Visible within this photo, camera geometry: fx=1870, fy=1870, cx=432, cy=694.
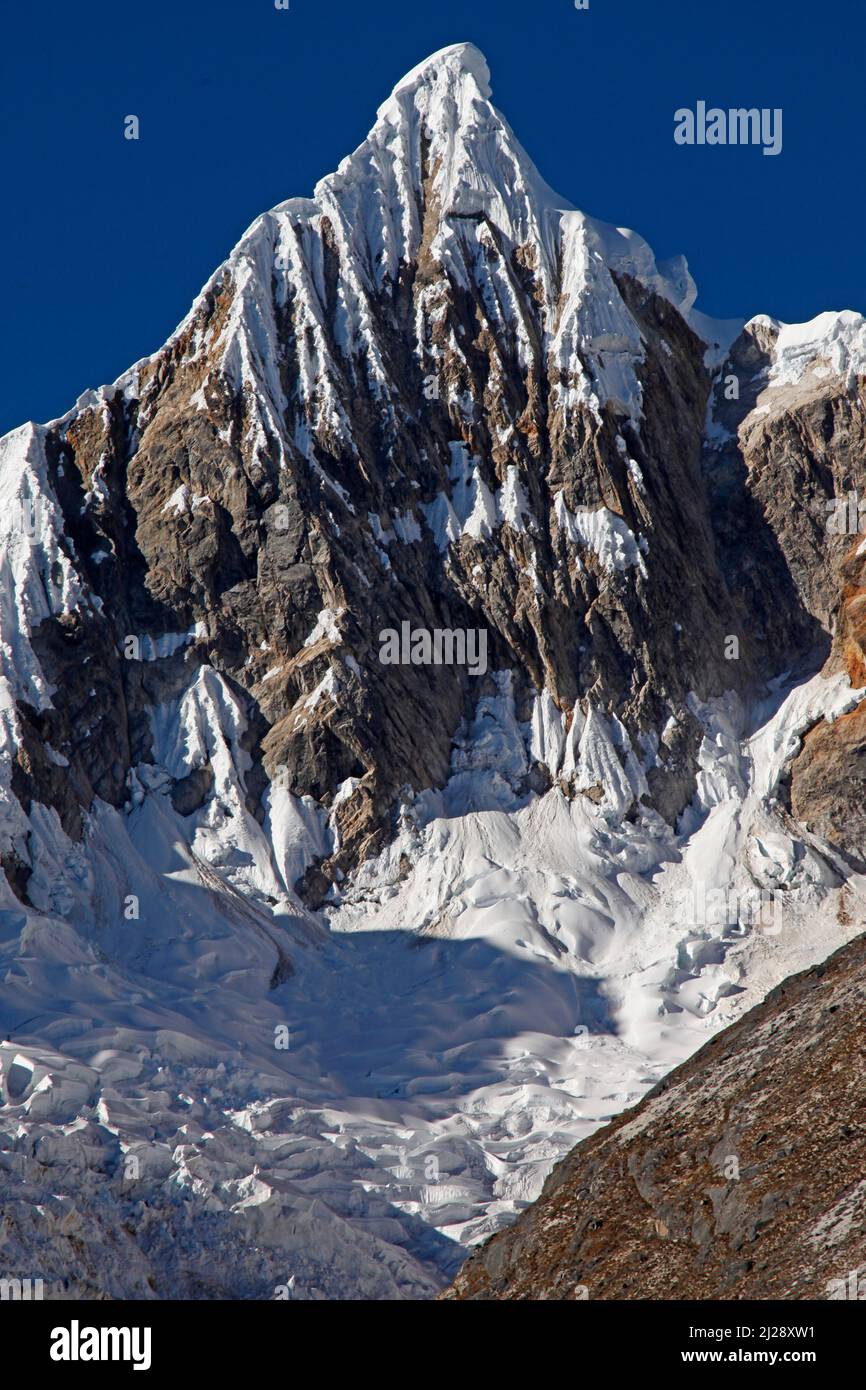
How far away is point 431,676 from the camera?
122 metres

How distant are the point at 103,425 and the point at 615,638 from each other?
37218 millimetres

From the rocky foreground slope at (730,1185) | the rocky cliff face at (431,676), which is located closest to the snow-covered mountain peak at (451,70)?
the rocky cliff face at (431,676)

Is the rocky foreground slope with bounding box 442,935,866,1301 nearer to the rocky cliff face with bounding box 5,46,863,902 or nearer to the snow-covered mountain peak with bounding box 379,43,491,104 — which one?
the rocky cliff face with bounding box 5,46,863,902

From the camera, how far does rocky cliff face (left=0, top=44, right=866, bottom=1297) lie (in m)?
98.4

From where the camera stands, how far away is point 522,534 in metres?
125

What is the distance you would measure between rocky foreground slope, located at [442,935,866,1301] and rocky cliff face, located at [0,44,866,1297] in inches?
1198

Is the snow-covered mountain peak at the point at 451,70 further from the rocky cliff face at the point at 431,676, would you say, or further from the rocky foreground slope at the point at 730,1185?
the rocky foreground slope at the point at 730,1185

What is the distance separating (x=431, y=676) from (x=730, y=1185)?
75521 millimetres

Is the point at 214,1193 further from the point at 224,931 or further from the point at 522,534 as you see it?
the point at 522,534

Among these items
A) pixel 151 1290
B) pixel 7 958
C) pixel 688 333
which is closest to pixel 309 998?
pixel 7 958

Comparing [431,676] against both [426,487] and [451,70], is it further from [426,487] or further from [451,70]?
[451,70]

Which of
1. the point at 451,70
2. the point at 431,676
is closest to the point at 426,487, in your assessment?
the point at 431,676

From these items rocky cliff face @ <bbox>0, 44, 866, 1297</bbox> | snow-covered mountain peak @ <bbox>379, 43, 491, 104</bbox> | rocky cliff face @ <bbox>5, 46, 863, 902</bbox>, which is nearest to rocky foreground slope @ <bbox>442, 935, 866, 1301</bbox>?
rocky cliff face @ <bbox>0, 44, 866, 1297</bbox>

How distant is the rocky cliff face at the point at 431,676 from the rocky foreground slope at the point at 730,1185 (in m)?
30.4
